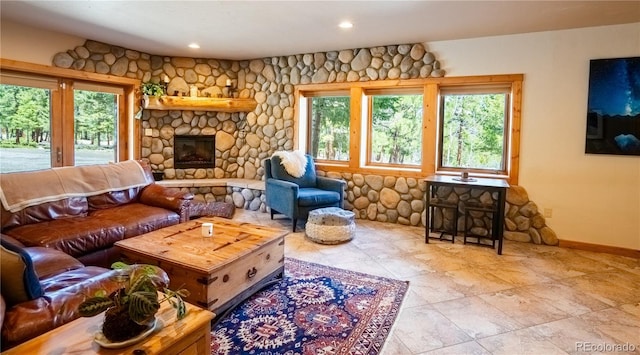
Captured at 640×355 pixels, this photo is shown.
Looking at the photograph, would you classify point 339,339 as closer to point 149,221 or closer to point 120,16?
point 149,221

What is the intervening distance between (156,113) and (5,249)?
4.53m

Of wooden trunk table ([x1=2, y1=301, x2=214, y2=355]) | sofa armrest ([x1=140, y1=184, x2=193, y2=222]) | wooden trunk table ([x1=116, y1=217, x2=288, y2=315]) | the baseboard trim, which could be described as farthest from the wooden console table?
wooden trunk table ([x1=2, y1=301, x2=214, y2=355])

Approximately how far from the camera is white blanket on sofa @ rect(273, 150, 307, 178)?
16.0 feet

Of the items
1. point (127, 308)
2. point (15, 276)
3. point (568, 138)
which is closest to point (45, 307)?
point (15, 276)

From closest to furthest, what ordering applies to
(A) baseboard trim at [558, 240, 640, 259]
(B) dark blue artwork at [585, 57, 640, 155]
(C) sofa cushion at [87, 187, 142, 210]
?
1. (C) sofa cushion at [87, 187, 142, 210]
2. (B) dark blue artwork at [585, 57, 640, 155]
3. (A) baseboard trim at [558, 240, 640, 259]

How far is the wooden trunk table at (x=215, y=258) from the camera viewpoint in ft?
7.52

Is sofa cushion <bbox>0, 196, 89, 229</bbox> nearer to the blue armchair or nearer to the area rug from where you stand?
the area rug

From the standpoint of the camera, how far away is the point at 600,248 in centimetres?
399

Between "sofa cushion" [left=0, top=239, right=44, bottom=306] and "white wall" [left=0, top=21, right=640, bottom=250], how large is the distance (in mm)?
3752

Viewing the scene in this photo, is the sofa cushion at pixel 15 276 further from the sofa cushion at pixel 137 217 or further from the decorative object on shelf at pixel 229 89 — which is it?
the decorative object on shelf at pixel 229 89

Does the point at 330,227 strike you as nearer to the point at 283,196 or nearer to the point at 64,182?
the point at 283,196

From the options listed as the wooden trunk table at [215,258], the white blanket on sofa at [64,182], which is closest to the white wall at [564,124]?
the white blanket on sofa at [64,182]

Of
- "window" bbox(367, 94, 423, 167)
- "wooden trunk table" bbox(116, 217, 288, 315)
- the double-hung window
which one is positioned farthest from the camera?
the double-hung window

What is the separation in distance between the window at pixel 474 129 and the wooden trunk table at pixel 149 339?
409 cm
